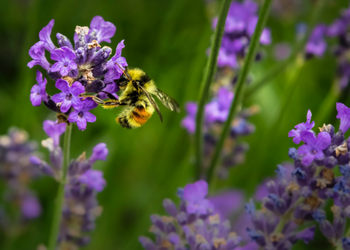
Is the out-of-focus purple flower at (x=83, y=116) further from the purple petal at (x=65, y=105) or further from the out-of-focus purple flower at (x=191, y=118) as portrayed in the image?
the out-of-focus purple flower at (x=191, y=118)

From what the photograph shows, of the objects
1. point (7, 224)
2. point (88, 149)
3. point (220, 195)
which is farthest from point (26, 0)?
point (220, 195)

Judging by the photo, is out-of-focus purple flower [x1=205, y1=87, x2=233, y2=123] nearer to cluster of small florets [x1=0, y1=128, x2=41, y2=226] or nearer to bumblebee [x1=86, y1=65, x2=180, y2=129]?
bumblebee [x1=86, y1=65, x2=180, y2=129]

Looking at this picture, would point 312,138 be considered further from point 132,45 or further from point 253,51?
point 132,45

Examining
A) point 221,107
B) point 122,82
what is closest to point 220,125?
point 221,107

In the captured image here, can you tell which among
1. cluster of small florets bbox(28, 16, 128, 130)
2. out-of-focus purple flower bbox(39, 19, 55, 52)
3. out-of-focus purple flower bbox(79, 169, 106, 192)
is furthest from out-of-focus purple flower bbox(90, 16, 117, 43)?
out-of-focus purple flower bbox(79, 169, 106, 192)

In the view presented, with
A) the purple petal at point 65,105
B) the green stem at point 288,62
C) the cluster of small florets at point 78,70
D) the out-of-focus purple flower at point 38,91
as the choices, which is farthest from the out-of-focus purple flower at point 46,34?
the green stem at point 288,62

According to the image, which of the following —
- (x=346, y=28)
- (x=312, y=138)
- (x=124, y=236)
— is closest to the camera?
(x=312, y=138)
